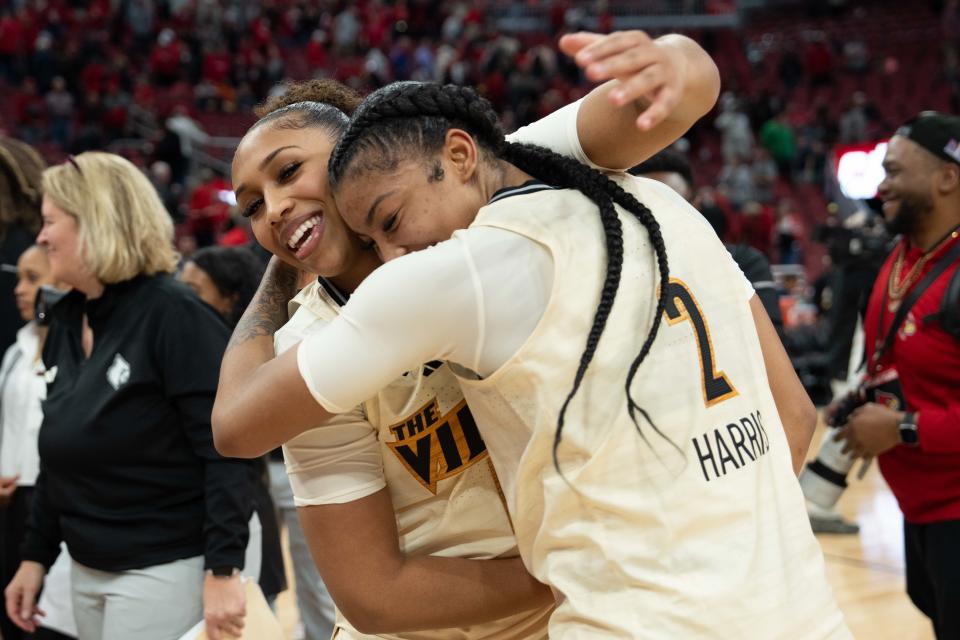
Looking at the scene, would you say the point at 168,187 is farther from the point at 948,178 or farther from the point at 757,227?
the point at 948,178

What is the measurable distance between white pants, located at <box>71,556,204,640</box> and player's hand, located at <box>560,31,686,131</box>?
197 centimetres

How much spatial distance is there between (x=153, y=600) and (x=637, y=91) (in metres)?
2.06

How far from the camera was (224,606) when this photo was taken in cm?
276

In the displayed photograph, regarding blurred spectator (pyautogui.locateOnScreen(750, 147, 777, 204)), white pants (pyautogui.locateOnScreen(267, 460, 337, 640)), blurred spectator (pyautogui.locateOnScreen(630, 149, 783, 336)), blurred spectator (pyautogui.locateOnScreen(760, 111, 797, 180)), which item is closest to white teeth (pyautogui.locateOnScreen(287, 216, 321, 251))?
blurred spectator (pyautogui.locateOnScreen(630, 149, 783, 336))

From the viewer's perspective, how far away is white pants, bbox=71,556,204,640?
9.41 ft

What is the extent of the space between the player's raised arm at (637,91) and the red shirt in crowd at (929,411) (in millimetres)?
2119

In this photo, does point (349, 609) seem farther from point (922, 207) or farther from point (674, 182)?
point (922, 207)

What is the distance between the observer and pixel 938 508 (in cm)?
341

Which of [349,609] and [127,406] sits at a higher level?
[349,609]

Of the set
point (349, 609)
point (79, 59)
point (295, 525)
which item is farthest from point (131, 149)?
point (349, 609)

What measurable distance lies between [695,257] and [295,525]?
3.56 m

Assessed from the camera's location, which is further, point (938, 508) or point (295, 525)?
point (295, 525)

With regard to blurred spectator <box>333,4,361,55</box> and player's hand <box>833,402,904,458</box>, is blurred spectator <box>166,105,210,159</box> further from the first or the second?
player's hand <box>833,402,904,458</box>

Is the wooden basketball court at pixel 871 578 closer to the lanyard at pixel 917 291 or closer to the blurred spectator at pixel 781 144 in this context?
the lanyard at pixel 917 291
